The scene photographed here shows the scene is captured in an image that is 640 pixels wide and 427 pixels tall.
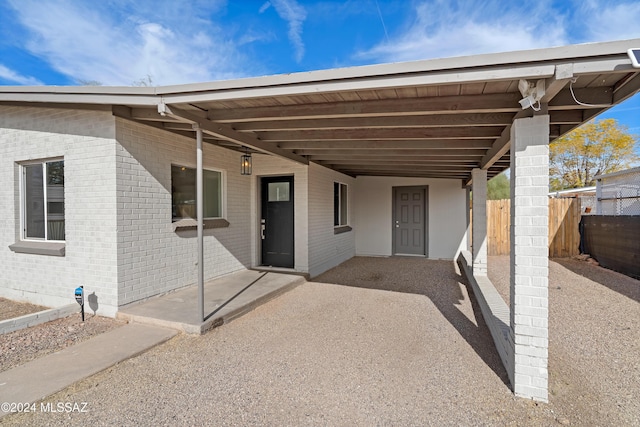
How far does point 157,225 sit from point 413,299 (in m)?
4.22

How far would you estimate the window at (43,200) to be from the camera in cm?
459

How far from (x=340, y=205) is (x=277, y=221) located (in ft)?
8.49

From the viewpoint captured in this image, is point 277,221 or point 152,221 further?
point 277,221

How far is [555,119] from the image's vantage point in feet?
10.7

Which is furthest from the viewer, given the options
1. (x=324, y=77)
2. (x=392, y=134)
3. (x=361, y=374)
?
(x=392, y=134)

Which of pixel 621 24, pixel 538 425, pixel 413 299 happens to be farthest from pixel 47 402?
pixel 621 24

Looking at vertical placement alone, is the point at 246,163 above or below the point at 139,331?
above

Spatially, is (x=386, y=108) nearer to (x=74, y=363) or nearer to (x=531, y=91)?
(x=531, y=91)

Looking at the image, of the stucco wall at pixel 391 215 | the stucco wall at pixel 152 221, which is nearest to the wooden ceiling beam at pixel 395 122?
the stucco wall at pixel 152 221

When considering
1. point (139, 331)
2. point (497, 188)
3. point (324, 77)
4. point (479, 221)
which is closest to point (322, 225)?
point (479, 221)

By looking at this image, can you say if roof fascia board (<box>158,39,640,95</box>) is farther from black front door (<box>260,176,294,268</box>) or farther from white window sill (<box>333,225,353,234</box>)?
white window sill (<box>333,225,353,234</box>)

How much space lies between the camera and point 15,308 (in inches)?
181

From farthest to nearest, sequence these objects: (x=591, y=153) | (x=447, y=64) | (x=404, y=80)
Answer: (x=591, y=153)
(x=404, y=80)
(x=447, y=64)

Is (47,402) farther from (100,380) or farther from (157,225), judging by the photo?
(157,225)
